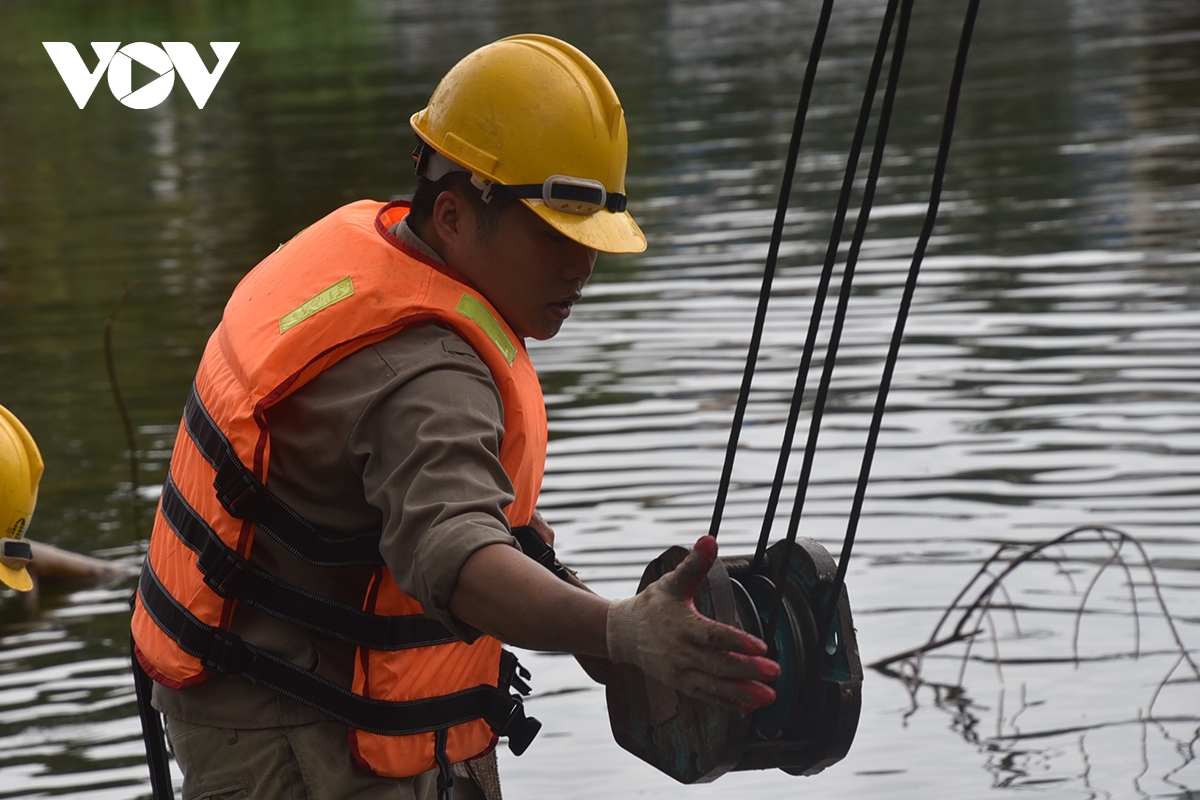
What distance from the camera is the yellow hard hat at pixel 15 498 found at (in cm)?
424

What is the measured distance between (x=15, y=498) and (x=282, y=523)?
1.91 m

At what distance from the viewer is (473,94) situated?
2773 millimetres

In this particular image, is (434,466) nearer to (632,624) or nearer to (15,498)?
(632,624)

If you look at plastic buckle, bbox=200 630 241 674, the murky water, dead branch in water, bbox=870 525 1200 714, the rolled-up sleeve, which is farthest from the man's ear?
dead branch in water, bbox=870 525 1200 714

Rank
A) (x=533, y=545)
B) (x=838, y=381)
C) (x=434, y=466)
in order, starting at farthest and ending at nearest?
(x=838, y=381)
(x=533, y=545)
(x=434, y=466)

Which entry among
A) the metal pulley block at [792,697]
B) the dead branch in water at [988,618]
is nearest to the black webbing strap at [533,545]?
the metal pulley block at [792,697]

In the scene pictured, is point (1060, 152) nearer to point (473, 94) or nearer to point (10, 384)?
point (10, 384)

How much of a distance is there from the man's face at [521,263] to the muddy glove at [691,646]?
2.04 feet

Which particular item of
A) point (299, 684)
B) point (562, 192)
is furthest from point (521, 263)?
point (299, 684)

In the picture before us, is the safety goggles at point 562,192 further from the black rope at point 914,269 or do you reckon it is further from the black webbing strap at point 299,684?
the black webbing strap at point 299,684

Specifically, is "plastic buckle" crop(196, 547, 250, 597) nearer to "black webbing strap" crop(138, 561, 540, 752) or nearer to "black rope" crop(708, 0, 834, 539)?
"black webbing strap" crop(138, 561, 540, 752)

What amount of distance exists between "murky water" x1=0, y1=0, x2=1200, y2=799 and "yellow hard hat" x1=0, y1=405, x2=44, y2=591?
112 cm

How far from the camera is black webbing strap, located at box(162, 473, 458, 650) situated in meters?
2.64

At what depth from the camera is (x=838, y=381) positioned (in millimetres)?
8422
